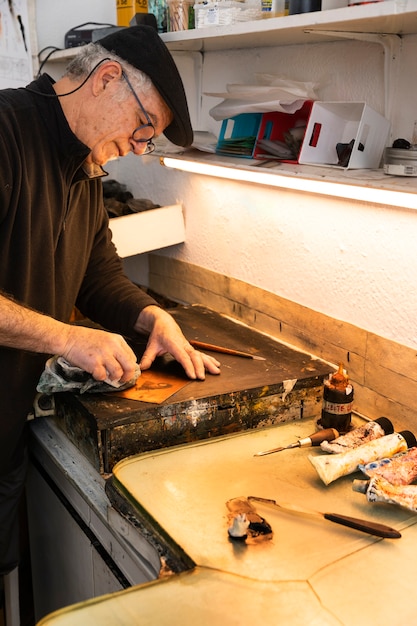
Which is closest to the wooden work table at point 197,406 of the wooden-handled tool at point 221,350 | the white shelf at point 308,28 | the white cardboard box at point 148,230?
the wooden-handled tool at point 221,350

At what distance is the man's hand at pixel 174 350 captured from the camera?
1.51 m

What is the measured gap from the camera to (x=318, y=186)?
149cm

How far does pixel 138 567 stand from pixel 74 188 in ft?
2.94

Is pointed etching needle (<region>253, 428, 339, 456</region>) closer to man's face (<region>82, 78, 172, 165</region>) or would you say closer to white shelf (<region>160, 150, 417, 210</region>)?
white shelf (<region>160, 150, 417, 210</region>)

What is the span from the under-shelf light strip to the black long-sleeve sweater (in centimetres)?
31

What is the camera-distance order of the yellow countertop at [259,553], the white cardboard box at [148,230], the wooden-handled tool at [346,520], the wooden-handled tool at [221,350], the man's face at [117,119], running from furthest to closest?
the white cardboard box at [148,230] → the wooden-handled tool at [221,350] → the man's face at [117,119] → the wooden-handled tool at [346,520] → the yellow countertop at [259,553]

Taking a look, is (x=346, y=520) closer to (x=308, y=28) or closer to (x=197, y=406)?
(x=197, y=406)

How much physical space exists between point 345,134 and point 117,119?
55 cm

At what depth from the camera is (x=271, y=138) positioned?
5.59ft

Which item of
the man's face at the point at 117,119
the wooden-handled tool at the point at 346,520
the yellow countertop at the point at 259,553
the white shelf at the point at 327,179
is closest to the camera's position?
the yellow countertop at the point at 259,553

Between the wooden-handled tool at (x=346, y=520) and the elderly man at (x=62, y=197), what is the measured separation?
1.32ft

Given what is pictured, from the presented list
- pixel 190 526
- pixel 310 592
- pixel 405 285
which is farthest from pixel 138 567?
pixel 405 285

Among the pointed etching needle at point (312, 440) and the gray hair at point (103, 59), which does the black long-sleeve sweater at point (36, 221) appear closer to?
the gray hair at point (103, 59)

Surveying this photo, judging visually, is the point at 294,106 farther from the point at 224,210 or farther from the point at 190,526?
the point at 190,526
